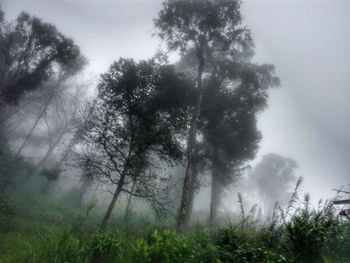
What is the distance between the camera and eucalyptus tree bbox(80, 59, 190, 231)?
47.5ft

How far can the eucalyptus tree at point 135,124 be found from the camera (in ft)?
47.5

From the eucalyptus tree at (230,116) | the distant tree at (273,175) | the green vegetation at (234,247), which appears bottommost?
the green vegetation at (234,247)

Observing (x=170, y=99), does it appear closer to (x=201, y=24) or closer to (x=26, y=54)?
(x=201, y=24)

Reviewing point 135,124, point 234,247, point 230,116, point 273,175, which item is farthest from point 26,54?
point 273,175

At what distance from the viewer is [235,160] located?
23766mm

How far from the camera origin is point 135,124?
16.2 meters

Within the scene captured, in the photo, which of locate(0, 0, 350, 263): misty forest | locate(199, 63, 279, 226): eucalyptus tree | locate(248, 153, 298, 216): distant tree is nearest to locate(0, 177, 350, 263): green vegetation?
locate(0, 0, 350, 263): misty forest

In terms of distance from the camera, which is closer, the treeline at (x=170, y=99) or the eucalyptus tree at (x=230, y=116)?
the treeline at (x=170, y=99)

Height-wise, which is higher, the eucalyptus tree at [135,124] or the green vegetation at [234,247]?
the eucalyptus tree at [135,124]

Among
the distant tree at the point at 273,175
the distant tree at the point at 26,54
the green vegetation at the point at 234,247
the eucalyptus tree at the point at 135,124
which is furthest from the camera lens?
the distant tree at the point at 273,175

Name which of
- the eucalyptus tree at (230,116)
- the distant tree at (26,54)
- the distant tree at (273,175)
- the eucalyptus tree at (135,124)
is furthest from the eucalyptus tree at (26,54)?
the distant tree at (273,175)

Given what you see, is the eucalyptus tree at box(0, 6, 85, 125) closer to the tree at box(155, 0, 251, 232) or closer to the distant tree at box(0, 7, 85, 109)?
the distant tree at box(0, 7, 85, 109)

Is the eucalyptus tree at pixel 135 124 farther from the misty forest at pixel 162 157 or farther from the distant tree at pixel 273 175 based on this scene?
the distant tree at pixel 273 175

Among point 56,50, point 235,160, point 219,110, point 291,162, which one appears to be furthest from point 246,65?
point 291,162
